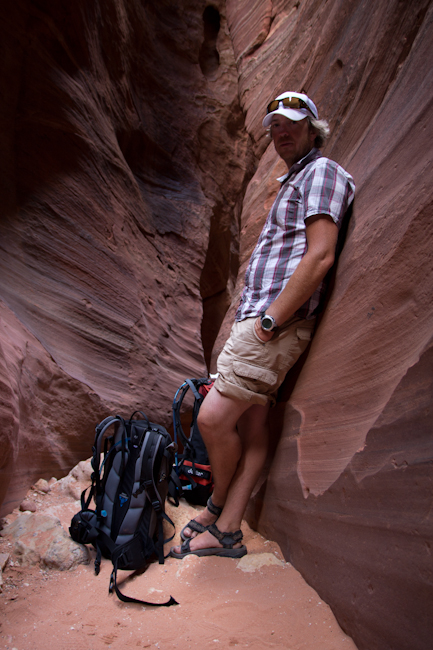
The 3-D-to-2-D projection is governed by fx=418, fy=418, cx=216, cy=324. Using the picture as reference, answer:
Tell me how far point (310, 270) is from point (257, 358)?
19.2 inches

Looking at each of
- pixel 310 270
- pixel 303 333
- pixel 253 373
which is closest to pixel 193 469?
pixel 253 373

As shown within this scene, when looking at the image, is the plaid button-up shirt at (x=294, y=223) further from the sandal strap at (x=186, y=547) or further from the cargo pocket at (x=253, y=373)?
the sandal strap at (x=186, y=547)

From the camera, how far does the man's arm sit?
75.4 inches

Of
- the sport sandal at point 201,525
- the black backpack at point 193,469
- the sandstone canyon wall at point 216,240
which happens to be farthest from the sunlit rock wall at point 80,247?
the sport sandal at point 201,525

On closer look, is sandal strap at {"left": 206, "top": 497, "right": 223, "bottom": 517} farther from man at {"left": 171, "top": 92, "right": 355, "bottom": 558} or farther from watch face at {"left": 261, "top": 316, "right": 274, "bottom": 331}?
watch face at {"left": 261, "top": 316, "right": 274, "bottom": 331}

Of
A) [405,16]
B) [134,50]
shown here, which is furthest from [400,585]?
[134,50]

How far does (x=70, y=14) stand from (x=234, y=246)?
5081mm

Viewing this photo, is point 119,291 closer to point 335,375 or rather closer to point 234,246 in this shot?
point 335,375

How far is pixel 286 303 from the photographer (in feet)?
6.36

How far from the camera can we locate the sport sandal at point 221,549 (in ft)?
6.70

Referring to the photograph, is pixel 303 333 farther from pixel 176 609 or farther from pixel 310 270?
pixel 176 609

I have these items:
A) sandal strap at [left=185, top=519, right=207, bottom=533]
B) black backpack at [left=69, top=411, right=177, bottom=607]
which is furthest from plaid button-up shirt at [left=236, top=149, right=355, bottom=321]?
sandal strap at [left=185, top=519, right=207, bottom=533]

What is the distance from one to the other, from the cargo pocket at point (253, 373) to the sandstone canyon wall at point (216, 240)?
18cm

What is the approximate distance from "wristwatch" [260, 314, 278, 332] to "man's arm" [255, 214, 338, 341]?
22 millimetres
